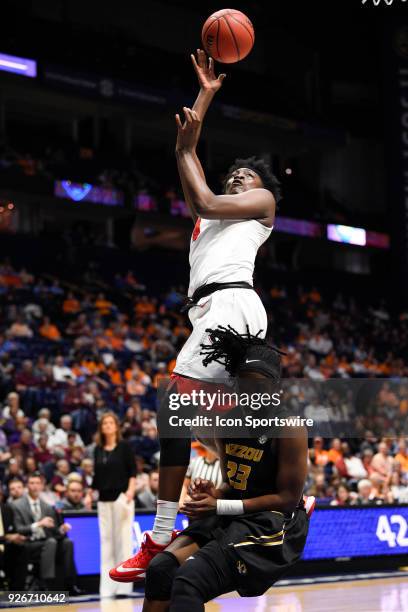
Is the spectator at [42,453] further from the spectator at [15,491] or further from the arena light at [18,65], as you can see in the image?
the arena light at [18,65]

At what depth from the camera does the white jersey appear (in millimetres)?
4906

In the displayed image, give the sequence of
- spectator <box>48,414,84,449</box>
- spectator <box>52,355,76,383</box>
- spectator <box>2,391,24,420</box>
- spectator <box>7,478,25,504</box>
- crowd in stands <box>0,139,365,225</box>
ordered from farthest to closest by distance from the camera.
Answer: crowd in stands <box>0,139,365,225</box> < spectator <box>52,355,76,383</box> < spectator <box>2,391,24,420</box> < spectator <box>48,414,84,449</box> < spectator <box>7,478,25,504</box>

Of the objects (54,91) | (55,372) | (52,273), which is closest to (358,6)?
(54,91)

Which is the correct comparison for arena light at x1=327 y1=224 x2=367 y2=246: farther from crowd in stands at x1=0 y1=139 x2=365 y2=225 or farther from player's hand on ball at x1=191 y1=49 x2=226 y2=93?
player's hand on ball at x1=191 y1=49 x2=226 y2=93

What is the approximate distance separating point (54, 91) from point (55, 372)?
938 centimetres

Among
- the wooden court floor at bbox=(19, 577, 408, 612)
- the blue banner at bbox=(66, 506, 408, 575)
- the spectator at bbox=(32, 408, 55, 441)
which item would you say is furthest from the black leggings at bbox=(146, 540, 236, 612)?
the spectator at bbox=(32, 408, 55, 441)

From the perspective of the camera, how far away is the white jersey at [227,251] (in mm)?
4906

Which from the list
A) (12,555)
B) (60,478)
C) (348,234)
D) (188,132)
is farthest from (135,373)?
(188,132)

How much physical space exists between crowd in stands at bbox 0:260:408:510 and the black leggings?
324 cm

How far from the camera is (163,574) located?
4148 millimetres

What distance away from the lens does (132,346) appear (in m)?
19.0

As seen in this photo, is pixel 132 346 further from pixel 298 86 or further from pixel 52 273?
pixel 298 86

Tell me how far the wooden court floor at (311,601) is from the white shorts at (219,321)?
361cm

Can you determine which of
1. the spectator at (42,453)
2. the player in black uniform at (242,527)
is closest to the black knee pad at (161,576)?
the player in black uniform at (242,527)
